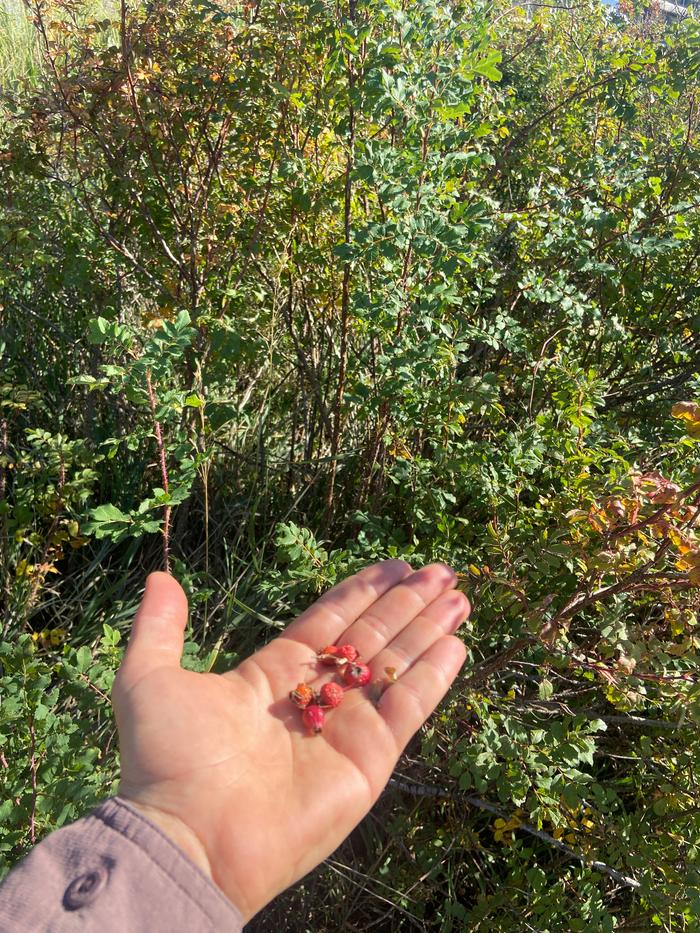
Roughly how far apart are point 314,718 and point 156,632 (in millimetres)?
411

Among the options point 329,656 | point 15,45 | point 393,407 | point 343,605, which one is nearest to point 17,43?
point 15,45

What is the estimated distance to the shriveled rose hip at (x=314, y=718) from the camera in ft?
5.42

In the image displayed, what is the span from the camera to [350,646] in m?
1.88

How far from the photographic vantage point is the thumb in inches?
59.7

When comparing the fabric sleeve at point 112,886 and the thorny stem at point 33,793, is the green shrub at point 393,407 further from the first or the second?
the fabric sleeve at point 112,886

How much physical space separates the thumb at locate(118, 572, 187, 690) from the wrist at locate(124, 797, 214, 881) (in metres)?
0.26

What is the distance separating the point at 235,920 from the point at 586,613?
1545 millimetres

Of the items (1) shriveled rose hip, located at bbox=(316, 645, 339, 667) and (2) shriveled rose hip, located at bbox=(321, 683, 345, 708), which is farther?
(1) shriveled rose hip, located at bbox=(316, 645, 339, 667)

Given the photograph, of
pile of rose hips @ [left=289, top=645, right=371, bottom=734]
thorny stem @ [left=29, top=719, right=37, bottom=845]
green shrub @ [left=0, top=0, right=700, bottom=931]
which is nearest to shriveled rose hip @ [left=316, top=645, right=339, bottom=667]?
pile of rose hips @ [left=289, top=645, right=371, bottom=734]

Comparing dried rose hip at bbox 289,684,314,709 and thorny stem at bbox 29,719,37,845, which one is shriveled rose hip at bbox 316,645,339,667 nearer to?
dried rose hip at bbox 289,684,314,709

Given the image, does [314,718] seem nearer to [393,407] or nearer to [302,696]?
[302,696]

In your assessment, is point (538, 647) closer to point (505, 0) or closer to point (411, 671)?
point (411, 671)

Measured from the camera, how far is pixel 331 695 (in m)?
1.71

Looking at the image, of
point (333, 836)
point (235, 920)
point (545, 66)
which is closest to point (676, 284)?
point (545, 66)
